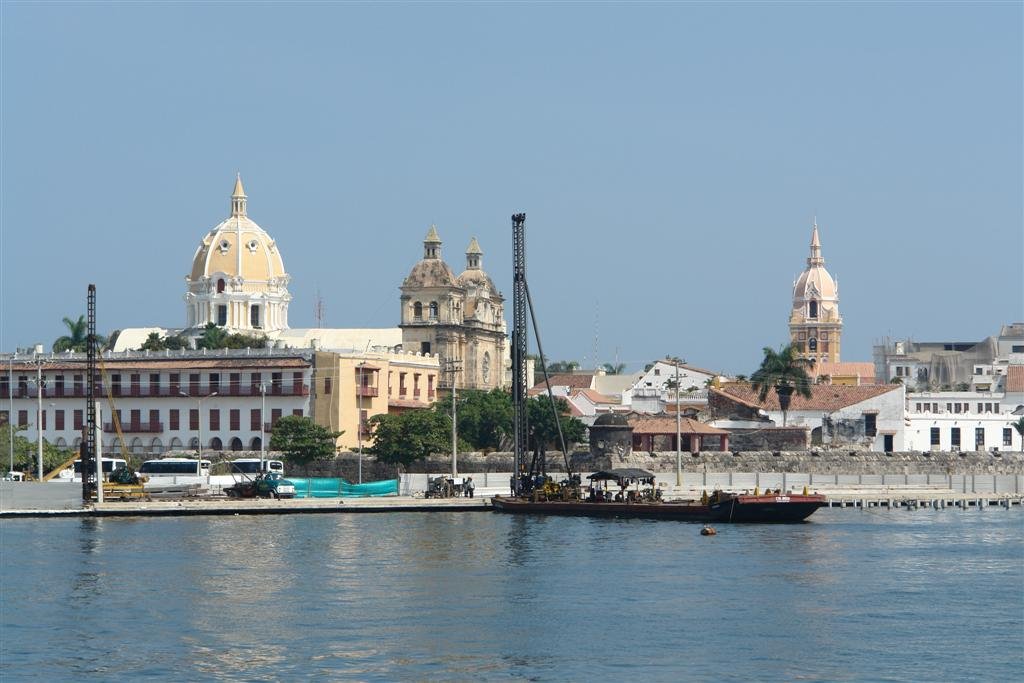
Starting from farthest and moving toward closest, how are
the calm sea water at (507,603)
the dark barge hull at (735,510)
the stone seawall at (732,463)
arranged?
the stone seawall at (732,463)
the dark barge hull at (735,510)
the calm sea water at (507,603)

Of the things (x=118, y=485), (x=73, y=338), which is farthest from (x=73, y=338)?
(x=118, y=485)

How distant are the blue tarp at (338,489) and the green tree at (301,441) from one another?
7.94m

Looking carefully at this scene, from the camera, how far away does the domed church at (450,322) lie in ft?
508

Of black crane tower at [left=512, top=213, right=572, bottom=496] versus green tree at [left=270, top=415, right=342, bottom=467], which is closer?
black crane tower at [left=512, top=213, right=572, bottom=496]

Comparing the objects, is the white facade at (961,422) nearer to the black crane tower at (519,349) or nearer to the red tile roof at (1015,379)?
the red tile roof at (1015,379)

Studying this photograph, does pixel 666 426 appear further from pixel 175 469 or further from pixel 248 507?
pixel 248 507

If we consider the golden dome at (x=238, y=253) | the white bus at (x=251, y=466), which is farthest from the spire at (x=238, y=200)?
the white bus at (x=251, y=466)

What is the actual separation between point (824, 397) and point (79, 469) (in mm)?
48586

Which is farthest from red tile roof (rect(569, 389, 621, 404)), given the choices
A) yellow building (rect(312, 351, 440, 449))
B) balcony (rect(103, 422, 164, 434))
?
balcony (rect(103, 422, 164, 434))

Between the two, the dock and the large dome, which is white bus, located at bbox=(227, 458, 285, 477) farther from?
the large dome

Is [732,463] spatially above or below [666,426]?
below

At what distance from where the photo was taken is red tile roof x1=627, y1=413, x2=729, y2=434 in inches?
4513

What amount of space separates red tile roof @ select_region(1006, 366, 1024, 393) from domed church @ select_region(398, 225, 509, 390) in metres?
42.9

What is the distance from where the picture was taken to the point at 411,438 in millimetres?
108875
